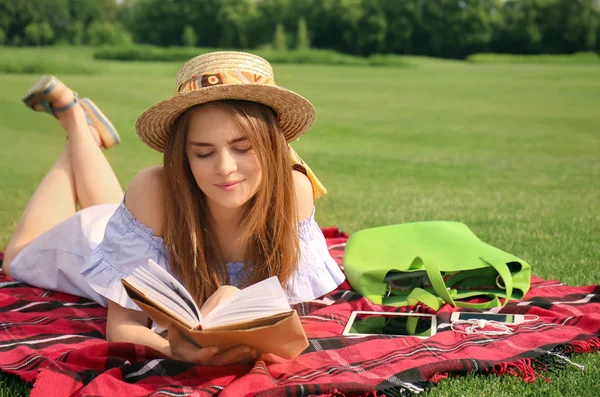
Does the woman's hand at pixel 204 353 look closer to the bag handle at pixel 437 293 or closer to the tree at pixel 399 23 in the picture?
the bag handle at pixel 437 293

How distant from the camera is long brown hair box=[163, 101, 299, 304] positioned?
264 centimetres

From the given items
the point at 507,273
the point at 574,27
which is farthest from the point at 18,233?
the point at 574,27

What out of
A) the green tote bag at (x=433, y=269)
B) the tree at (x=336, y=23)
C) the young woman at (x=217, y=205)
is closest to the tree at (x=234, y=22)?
the tree at (x=336, y=23)

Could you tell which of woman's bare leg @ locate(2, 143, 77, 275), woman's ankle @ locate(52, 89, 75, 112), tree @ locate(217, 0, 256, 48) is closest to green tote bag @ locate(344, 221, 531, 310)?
woman's bare leg @ locate(2, 143, 77, 275)

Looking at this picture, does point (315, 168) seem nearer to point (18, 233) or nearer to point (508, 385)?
point (18, 233)

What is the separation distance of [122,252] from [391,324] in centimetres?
107

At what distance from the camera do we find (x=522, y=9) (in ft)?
53.2

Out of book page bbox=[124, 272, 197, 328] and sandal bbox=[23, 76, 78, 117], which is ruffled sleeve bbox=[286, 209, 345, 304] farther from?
sandal bbox=[23, 76, 78, 117]

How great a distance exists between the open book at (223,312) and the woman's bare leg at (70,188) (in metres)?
1.87

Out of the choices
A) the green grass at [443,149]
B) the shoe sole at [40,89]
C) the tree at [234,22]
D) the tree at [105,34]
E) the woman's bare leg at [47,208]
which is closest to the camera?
the woman's bare leg at [47,208]

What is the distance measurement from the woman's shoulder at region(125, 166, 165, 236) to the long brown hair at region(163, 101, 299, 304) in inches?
1.6

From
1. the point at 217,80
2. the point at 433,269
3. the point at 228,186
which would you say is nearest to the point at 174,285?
the point at 228,186

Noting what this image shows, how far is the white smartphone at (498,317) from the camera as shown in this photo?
3.03 meters

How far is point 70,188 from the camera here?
4.06 m
